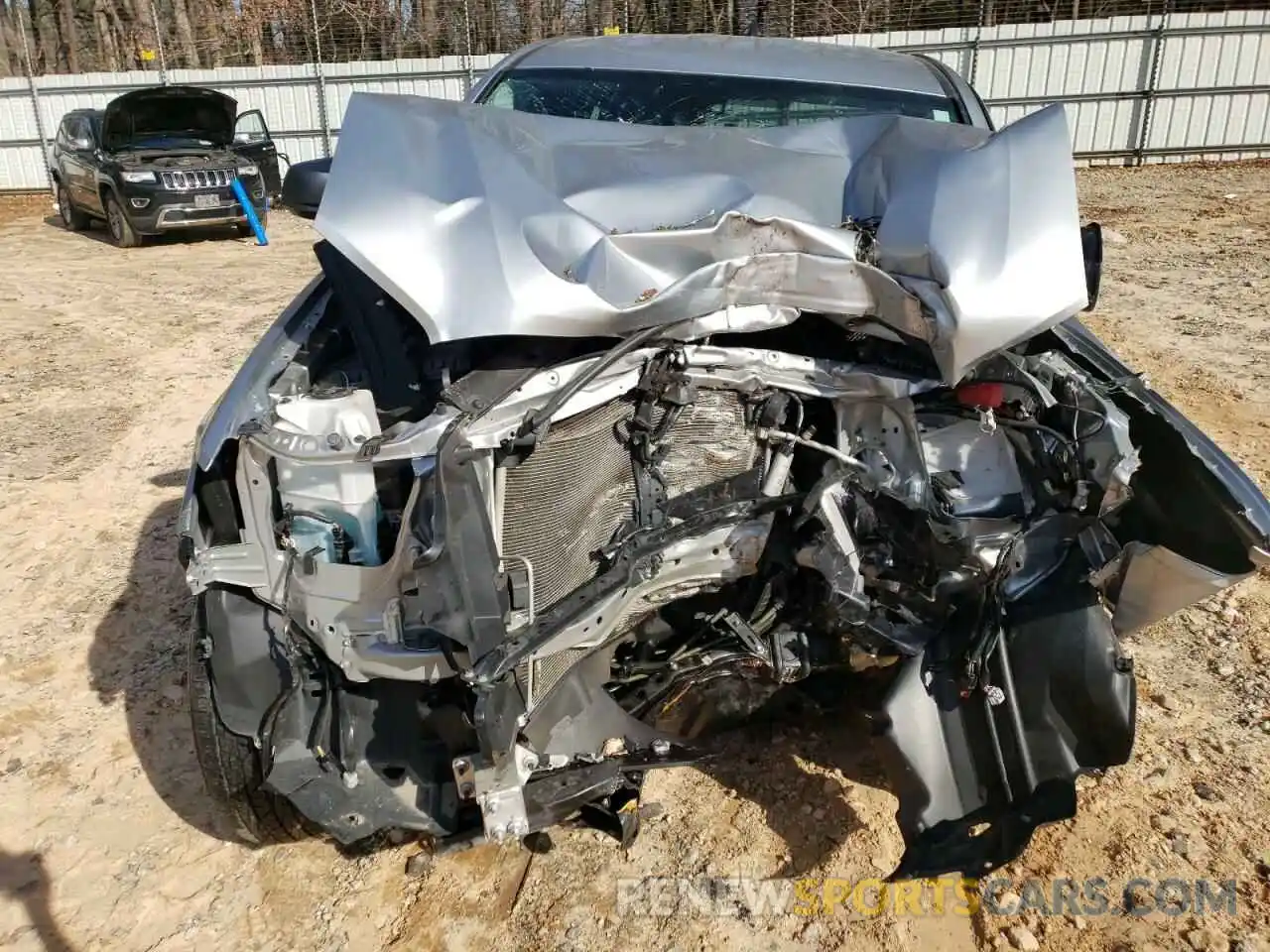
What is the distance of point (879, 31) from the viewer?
14.4m

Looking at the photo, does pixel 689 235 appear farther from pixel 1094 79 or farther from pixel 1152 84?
pixel 1152 84

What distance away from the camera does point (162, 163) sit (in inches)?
401

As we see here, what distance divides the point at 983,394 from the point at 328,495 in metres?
1.51

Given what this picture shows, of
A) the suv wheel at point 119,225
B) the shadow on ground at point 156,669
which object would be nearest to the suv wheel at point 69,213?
the suv wheel at point 119,225

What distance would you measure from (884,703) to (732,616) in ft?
1.34

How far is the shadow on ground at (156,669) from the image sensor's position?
264 centimetres

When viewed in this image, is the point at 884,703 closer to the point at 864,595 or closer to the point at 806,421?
the point at 864,595

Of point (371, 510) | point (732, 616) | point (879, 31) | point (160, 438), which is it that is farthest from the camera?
point (879, 31)

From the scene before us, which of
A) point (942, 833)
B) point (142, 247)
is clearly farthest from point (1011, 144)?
point (142, 247)

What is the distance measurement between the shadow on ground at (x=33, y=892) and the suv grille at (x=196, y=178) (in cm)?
929

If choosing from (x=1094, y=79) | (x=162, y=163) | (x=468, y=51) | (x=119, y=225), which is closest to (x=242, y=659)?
(x=162, y=163)

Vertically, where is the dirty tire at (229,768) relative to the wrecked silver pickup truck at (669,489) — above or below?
below

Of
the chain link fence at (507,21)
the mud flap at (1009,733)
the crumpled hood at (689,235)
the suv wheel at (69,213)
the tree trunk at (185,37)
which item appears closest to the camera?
the crumpled hood at (689,235)

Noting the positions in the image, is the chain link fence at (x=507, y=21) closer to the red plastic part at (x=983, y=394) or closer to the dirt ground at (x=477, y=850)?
the dirt ground at (x=477, y=850)
